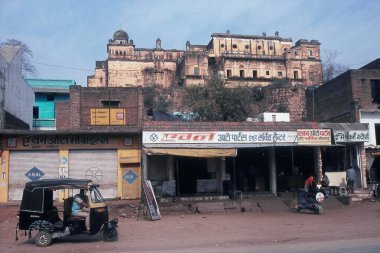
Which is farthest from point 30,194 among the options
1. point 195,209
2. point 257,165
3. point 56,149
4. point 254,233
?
point 257,165

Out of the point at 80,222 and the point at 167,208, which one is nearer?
the point at 80,222

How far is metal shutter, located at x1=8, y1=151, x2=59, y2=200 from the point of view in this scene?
68.9 ft

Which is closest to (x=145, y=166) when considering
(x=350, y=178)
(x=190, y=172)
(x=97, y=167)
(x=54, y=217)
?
(x=190, y=172)

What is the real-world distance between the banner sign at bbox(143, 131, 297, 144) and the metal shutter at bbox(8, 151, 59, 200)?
5.14 m

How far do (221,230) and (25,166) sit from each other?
12068mm

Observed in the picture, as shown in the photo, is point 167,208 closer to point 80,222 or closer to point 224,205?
point 224,205

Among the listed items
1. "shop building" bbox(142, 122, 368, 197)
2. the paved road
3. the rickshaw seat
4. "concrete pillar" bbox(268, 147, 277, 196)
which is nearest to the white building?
"shop building" bbox(142, 122, 368, 197)

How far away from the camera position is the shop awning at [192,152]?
18.4 meters

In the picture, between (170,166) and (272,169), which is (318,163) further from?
(170,166)

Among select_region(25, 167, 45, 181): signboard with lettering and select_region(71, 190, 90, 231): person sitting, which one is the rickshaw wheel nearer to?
select_region(71, 190, 90, 231): person sitting

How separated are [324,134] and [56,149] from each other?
44.0 ft

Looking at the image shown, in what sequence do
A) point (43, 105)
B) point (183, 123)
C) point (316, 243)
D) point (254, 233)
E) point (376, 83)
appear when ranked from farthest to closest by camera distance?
point (43, 105) < point (376, 83) < point (183, 123) < point (254, 233) < point (316, 243)

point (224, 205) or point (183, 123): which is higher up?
point (183, 123)

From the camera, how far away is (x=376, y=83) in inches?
1142
